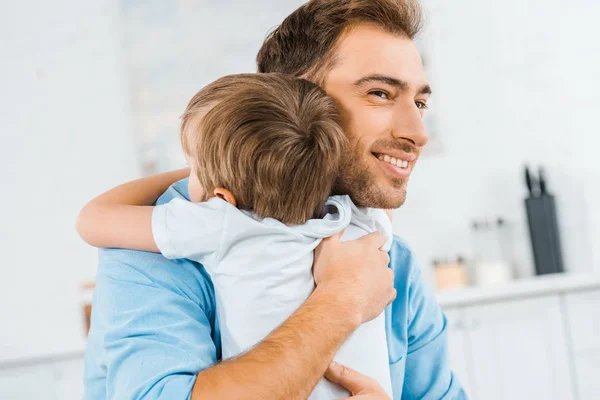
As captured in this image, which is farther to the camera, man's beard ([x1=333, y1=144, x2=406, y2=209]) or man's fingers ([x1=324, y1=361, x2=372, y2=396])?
man's beard ([x1=333, y1=144, x2=406, y2=209])

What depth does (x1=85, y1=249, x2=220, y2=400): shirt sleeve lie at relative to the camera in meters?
1.15

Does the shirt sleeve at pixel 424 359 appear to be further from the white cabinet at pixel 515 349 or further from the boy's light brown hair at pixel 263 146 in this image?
the white cabinet at pixel 515 349

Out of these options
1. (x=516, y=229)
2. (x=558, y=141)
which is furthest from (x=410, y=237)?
(x=558, y=141)

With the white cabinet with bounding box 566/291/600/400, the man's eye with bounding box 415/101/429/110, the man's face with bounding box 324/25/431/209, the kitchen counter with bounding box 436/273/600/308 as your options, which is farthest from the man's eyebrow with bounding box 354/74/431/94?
the white cabinet with bounding box 566/291/600/400

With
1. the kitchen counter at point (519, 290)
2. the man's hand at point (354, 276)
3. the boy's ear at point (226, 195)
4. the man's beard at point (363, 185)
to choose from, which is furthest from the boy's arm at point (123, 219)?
the kitchen counter at point (519, 290)

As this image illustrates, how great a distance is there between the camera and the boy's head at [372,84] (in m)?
1.59

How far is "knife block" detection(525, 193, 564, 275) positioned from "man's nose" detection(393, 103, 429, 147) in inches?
86.1

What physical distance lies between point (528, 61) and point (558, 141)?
0.46 meters

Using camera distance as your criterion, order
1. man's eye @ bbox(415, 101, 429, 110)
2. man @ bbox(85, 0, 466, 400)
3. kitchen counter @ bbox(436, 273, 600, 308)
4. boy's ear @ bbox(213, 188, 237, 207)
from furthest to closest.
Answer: kitchen counter @ bbox(436, 273, 600, 308) → man's eye @ bbox(415, 101, 429, 110) → boy's ear @ bbox(213, 188, 237, 207) → man @ bbox(85, 0, 466, 400)

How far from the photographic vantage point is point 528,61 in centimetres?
387

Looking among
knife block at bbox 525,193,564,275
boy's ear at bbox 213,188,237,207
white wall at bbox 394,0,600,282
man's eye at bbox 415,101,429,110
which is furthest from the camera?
white wall at bbox 394,0,600,282

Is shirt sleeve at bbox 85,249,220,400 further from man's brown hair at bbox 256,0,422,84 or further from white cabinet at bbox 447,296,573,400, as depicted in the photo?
white cabinet at bbox 447,296,573,400

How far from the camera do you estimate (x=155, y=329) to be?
1.20 metres

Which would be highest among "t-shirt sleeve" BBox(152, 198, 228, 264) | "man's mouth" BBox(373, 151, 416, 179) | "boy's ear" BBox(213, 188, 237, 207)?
"man's mouth" BBox(373, 151, 416, 179)
